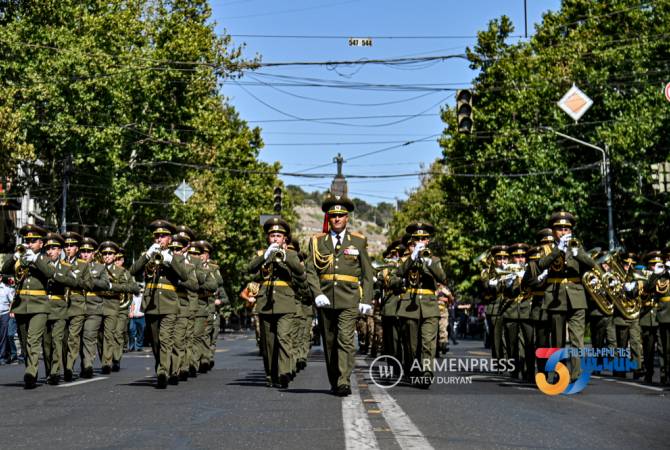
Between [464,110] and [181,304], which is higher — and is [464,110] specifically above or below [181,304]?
above

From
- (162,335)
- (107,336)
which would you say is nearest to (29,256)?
(162,335)

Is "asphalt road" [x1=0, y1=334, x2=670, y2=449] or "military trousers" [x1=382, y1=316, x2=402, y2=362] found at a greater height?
"military trousers" [x1=382, y1=316, x2=402, y2=362]

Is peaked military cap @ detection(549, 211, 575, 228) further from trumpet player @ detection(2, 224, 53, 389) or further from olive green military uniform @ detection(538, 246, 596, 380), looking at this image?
trumpet player @ detection(2, 224, 53, 389)

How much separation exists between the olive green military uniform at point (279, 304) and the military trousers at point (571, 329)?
3.30 metres

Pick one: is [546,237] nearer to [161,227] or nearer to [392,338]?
[392,338]

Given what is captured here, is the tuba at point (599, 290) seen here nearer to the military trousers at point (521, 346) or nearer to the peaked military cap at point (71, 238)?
the military trousers at point (521, 346)

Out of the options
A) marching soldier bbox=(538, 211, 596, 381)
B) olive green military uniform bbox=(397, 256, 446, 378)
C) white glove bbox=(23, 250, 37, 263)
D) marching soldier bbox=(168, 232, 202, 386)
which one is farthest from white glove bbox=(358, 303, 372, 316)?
white glove bbox=(23, 250, 37, 263)

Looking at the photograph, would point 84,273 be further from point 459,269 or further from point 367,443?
point 459,269

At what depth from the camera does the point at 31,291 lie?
593 inches

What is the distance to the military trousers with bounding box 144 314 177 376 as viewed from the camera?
14781 millimetres

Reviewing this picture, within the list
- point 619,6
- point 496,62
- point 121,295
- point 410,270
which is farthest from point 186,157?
point 410,270

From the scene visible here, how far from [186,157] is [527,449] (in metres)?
41.0

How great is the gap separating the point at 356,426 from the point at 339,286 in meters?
3.59

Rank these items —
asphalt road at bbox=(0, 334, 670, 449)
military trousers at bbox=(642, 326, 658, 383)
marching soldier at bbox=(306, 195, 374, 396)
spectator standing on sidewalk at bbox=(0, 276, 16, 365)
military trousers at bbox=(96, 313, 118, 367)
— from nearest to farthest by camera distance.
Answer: asphalt road at bbox=(0, 334, 670, 449) < marching soldier at bbox=(306, 195, 374, 396) < military trousers at bbox=(642, 326, 658, 383) < military trousers at bbox=(96, 313, 118, 367) < spectator standing on sidewalk at bbox=(0, 276, 16, 365)
